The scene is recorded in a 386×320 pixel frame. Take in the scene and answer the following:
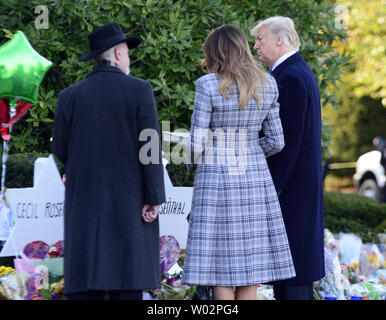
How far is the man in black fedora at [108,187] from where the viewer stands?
366 cm

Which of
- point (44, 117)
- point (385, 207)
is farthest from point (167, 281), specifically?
point (385, 207)

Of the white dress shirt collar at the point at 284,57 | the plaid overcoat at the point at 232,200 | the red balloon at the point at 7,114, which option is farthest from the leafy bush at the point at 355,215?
the red balloon at the point at 7,114

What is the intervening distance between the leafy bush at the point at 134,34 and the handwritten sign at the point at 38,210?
1.40m

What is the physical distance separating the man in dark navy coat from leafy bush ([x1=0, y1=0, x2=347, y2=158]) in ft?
5.29

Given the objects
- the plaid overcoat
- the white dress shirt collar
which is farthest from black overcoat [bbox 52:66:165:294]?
the white dress shirt collar

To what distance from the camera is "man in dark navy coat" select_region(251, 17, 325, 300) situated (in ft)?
14.0

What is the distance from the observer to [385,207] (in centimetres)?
884

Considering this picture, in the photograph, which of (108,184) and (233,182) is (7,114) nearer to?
(108,184)

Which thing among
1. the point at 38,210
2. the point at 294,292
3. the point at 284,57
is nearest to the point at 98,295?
the point at 38,210

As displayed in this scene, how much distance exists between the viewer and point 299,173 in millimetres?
4316

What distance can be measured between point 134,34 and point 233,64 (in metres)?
2.44

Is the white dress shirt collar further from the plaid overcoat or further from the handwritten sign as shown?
the handwritten sign

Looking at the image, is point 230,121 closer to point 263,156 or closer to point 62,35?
point 263,156

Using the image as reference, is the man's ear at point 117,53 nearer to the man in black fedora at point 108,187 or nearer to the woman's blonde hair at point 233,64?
the man in black fedora at point 108,187
